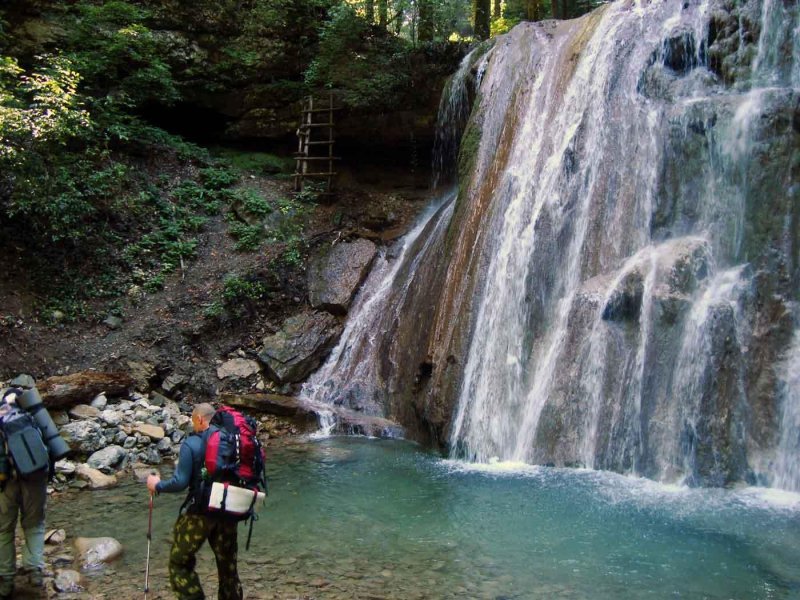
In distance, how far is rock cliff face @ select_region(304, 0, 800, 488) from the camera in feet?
24.9

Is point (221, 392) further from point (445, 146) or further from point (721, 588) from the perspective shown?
point (721, 588)

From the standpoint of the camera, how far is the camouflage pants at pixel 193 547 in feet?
13.0

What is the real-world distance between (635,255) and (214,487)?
6.75 metres

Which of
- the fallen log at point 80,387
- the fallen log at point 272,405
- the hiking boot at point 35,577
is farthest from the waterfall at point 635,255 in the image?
the hiking boot at point 35,577

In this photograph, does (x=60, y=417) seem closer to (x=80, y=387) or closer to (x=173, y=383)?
(x=80, y=387)

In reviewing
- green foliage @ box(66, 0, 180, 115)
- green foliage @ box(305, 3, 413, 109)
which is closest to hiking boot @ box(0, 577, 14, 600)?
green foliage @ box(66, 0, 180, 115)

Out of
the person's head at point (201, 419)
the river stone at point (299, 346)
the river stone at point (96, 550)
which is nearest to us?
the person's head at point (201, 419)

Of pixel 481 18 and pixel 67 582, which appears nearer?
pixel 67 582

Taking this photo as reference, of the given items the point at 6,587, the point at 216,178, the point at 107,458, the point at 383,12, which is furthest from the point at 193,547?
the point at 383,12

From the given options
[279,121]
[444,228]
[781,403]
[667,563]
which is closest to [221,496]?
[667,563]

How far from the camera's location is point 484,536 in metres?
6.02

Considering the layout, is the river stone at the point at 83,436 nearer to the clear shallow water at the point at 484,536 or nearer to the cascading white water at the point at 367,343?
the clear shallow water at the point at 484,536

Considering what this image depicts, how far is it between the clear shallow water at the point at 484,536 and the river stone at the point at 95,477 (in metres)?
0.25

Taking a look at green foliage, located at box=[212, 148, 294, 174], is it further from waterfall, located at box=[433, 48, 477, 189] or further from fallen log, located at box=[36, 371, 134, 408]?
fallen log, located at box=[36, 371, 134, 408]
